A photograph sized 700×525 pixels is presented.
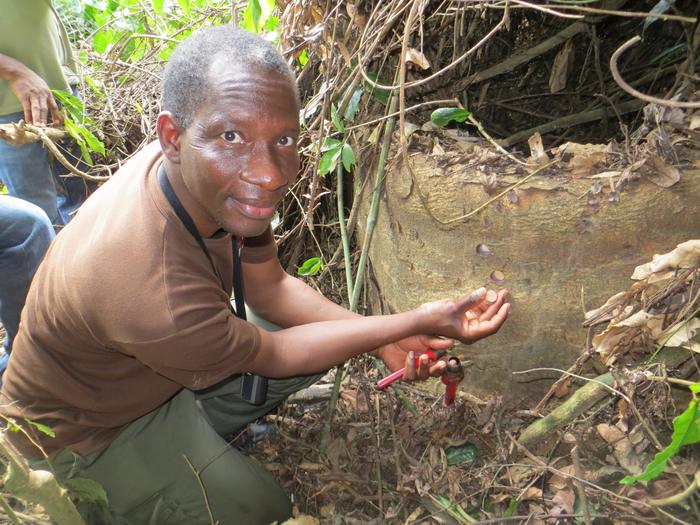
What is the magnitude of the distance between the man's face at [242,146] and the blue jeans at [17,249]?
1.27 metres

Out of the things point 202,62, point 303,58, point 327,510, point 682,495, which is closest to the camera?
point 682,495

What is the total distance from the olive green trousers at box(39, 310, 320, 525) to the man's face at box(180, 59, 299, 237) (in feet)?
2.67

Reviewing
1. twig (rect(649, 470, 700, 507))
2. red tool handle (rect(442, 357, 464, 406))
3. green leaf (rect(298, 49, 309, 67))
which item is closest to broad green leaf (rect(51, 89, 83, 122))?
green leaf (rect(298, 49, 309, 67))

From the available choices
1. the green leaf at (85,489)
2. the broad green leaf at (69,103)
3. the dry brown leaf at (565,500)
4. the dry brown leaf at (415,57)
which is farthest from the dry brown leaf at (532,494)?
the broad green leaf at (69,103)

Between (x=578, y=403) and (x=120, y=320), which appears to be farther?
(x=578, y=403)

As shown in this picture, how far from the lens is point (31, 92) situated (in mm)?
2934

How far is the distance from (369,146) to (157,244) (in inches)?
39.1

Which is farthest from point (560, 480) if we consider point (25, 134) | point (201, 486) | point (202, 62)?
point (25, 134)

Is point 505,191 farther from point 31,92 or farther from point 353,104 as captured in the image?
point 31,92

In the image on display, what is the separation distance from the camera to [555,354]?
6.51 feet

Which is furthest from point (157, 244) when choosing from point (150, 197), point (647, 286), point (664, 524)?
point (664, 524)

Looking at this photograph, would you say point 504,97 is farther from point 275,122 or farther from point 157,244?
point 157,244

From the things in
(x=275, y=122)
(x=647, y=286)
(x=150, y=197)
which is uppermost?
(x=275, y=122)

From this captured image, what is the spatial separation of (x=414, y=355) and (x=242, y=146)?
2.74ft
